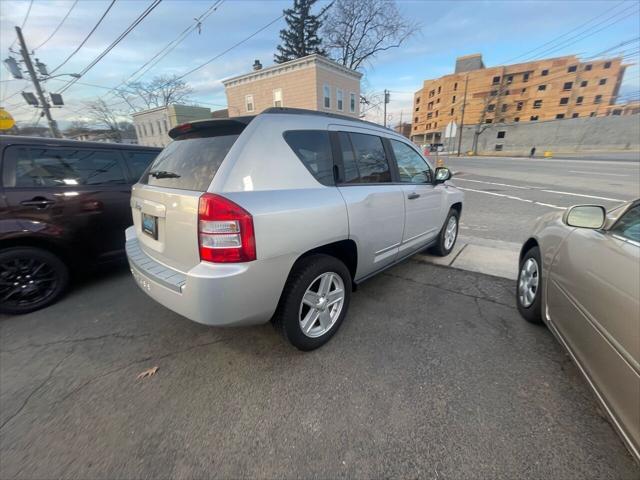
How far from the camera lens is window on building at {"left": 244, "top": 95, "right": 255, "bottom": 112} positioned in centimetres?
2553

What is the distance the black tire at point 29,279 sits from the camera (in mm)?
2857

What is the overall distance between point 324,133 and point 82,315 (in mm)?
3139

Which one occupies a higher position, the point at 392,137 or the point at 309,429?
the point at 392,137

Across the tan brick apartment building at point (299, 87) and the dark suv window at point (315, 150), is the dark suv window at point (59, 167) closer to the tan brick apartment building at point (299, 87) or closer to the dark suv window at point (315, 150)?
the dark suv window at point (315, 150)

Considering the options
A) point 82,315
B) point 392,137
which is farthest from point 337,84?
point 82,315

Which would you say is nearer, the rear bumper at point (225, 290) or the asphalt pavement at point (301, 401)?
the asphalt pavement at point (301, 401)

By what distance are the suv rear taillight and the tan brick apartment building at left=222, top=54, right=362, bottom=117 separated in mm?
22342

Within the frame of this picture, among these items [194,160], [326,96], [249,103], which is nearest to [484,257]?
[194,160]

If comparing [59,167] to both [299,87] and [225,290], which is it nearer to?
[225,290]

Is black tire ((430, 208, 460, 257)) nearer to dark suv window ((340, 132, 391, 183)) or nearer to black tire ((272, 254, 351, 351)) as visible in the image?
dark suv window ((340, 132, 391, 183))

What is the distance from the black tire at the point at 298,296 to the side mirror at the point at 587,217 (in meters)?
1.80

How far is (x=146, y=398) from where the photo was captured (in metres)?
1.95

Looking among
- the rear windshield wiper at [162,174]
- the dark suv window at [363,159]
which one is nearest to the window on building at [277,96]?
the dark suv window at [363,159]

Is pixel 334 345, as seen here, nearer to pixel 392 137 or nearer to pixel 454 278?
pixel 454 278
